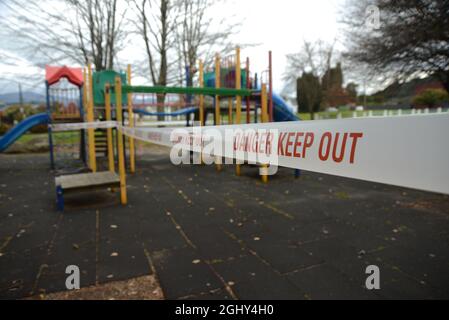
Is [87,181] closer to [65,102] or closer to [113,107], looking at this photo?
[113,107]

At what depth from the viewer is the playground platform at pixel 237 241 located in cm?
254

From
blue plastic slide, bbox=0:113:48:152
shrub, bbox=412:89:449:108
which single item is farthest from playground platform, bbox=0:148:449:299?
shrub, bbox=412:89:449:108

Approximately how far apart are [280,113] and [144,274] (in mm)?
7126

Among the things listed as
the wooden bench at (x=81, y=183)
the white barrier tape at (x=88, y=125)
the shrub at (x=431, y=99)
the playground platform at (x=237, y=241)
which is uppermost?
the shrub at (x=431, y=99)

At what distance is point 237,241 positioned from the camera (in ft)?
11.4

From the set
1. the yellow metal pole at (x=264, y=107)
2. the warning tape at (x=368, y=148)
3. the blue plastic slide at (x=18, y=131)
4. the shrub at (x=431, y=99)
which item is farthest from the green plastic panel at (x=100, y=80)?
the shrub at (x=431, y=99)

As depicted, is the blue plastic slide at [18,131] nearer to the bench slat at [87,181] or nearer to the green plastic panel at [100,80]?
the green plastic panel at [100,80]

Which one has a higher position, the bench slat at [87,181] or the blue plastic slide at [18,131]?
the blue plastic slide at [18,131]

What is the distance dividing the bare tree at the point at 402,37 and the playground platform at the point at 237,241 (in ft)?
9.30

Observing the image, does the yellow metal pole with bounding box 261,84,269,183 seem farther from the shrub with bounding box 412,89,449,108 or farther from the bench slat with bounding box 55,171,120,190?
the shrub with bounding box 412,89,449,108

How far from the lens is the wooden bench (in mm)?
4820

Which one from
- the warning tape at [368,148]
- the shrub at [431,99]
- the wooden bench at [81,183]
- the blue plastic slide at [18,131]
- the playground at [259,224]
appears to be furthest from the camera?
the shrub at [431,99]

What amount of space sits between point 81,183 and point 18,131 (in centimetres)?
613
